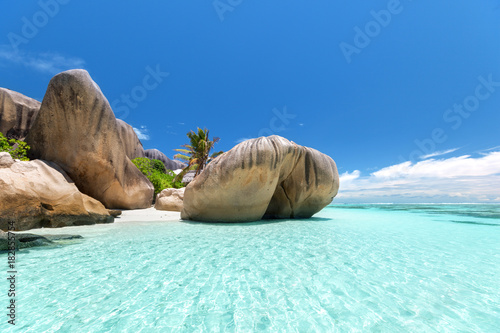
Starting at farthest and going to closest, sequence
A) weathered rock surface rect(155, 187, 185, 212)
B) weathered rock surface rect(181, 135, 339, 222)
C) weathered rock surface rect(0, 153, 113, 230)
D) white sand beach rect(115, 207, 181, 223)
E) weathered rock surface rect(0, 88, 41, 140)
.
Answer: weathered rock surface rect(155, 187, 185, 212), weathered rock surface rect(0, 88, 41, 140), white sand beach rect(115, 207, 181, 223), weathered rock surface rect(181, 135, 339, 222), weathered rock surface rect(0, 153, 113, 230)

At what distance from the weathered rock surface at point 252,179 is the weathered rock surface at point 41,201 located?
3150mm

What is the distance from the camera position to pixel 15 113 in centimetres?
1101

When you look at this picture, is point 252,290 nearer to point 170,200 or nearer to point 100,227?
point 100,227

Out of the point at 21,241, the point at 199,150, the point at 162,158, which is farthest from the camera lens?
the point at 162,158

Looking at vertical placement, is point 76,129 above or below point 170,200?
above

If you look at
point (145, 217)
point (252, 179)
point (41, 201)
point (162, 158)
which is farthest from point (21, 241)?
point (162, 158)

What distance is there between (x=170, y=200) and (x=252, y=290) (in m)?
10.6

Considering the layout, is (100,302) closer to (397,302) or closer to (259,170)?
(397,302)

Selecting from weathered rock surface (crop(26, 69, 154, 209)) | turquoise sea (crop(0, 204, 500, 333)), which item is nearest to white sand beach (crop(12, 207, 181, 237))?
turquoise sea (crop(0, 204, 500, 333))

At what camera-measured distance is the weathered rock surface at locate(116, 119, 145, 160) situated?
61.6ft

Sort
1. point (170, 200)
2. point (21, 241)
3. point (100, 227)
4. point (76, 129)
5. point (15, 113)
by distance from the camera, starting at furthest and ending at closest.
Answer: point (170, 200) < point (15, 113) < point (76, 129) < point (100, 227) < point (21, 241)

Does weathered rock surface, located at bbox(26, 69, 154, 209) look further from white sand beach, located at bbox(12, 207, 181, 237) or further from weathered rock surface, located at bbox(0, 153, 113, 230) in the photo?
white sand beach, located at bbox(12, 207, 181, 237)

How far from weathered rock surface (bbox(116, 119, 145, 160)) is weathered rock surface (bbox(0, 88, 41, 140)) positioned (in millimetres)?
6579

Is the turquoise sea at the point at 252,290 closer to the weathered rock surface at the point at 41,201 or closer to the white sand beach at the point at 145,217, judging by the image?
the weathered rock surface at the point at 41,201
